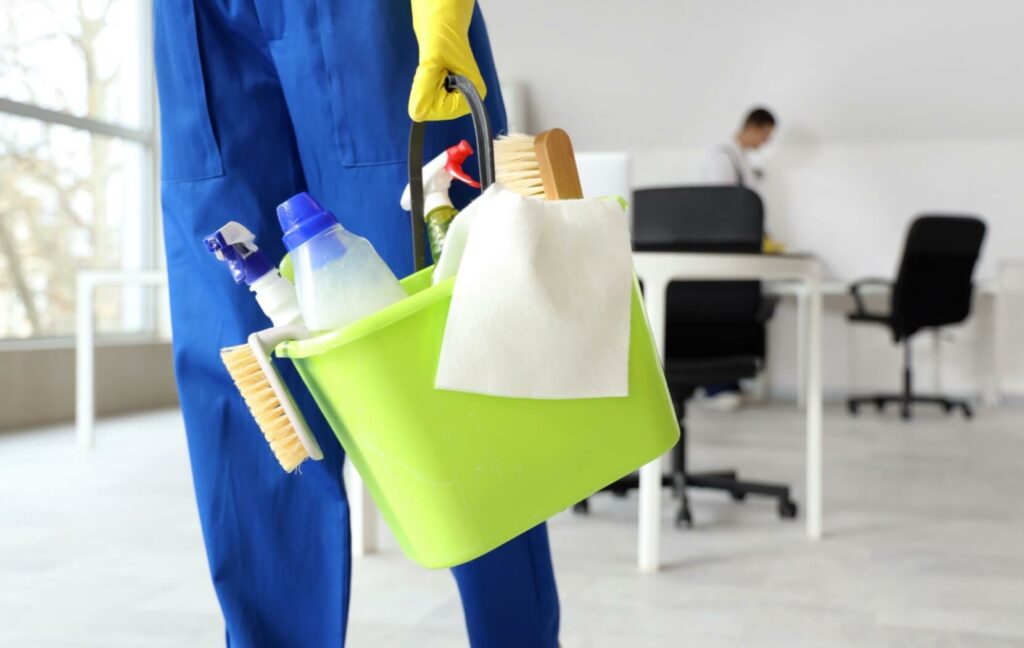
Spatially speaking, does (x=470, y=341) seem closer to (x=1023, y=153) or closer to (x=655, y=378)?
(x=655, y=378)

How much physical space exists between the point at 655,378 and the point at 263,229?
44cm

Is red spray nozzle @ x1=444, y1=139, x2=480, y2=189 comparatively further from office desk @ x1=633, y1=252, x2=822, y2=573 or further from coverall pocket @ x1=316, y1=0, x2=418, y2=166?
office desk @ x1=633, y1=252, x2=822, y2=573

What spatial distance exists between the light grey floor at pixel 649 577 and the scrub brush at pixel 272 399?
2.58 ft

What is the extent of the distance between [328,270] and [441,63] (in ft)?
0.71

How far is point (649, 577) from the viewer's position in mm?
1751

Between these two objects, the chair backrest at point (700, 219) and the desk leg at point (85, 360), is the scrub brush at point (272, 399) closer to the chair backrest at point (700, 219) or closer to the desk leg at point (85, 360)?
the chair backrest at point (700, 219)

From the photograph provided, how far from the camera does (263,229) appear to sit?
3.20ft

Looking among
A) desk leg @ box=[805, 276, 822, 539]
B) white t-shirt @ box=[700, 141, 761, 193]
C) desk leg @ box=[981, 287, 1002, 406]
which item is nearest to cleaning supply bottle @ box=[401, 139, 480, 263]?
desk leg @ box=[805, 276, 822, 539]

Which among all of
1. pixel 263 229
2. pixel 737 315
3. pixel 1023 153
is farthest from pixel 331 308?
pixel 1023 153

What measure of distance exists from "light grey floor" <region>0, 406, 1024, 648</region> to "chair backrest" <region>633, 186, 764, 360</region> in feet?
1.28

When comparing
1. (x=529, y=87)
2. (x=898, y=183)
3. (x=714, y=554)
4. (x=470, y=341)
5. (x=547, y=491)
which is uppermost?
(x=529, y=87)

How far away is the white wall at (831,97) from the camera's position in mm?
5172

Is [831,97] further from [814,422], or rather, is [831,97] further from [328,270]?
[328,270]

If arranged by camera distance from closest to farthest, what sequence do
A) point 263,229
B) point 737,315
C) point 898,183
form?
point 263,229 → point 737,315 → point 898,183
